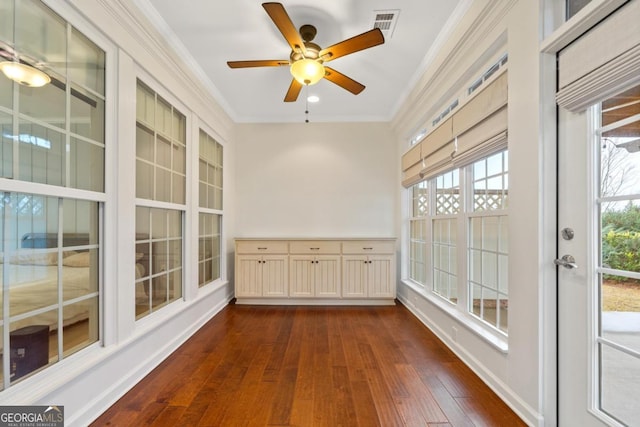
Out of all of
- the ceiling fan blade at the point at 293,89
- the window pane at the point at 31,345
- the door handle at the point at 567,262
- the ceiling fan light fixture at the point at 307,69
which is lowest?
the window pane at the point at 31,345

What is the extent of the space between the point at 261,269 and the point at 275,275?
21cm

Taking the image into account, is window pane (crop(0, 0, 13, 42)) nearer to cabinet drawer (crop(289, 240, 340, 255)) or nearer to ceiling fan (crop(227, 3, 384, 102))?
ceiling fan (crop(227, 3, 384, 102))

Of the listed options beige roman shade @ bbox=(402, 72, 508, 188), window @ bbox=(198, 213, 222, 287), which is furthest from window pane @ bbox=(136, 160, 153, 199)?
beige roman shade @ bbox=(402, 72, 508, 188)

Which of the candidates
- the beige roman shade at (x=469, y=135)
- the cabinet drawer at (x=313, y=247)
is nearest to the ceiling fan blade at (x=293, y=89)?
the beige roman shade at (x=469, y=135)

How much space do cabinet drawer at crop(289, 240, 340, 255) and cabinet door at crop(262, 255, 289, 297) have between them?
0.19 m

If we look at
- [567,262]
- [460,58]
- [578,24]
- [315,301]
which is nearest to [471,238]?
[567,262]

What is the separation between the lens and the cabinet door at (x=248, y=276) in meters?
4.14

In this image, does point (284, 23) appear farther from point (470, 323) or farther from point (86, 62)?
point (470, 323)

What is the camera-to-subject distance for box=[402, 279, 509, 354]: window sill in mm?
2018

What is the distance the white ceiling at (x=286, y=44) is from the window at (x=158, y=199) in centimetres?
61

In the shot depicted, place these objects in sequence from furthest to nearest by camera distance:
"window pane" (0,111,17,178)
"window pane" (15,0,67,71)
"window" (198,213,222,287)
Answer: "window" (198,213,222,287) < "window pane" (15,0,67,71) < "window pane" (0,111,17,178)

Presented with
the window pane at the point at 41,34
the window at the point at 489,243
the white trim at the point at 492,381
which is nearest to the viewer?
the window pane at the point at 41,34

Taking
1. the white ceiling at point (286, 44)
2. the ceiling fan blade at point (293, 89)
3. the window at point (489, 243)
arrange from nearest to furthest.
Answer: the window at point (489, 243) → the white ceiling at point (286, 44) → the ceiling fan blade at point (293, 89)

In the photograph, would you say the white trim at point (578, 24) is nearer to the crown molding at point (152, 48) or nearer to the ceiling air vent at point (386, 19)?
the ceiling air vent at point (386, 19)
